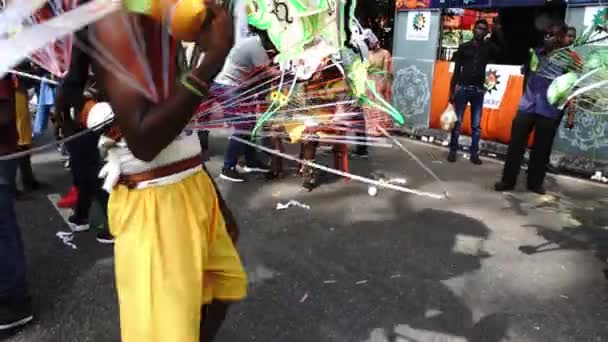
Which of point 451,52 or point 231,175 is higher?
point 451,52

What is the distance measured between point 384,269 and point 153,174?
2.18 meters

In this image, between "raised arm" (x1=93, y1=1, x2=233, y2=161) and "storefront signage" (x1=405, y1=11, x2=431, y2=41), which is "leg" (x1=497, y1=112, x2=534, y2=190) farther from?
"raised arm" (x1=93, y1=1, x2=233, y2=161)

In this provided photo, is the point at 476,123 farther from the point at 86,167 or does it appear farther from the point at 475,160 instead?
the point at 86,167

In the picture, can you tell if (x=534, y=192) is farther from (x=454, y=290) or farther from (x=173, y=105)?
(x=173, y=105)

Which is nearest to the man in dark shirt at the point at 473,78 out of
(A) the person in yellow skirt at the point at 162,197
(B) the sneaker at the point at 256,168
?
(B) the sneaker at the point at 256,168

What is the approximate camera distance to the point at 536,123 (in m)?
5.33

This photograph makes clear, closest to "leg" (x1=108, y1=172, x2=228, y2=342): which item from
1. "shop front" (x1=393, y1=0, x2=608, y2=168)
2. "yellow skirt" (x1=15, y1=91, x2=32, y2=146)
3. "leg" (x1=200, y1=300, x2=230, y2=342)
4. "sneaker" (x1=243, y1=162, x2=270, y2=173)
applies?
"leg" (x1=200, y1=300, x2=230, y2=342)

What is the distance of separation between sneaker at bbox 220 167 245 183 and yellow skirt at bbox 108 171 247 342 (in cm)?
387

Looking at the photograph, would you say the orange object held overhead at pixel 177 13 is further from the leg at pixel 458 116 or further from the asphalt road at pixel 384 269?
the leg at pixel 458 116

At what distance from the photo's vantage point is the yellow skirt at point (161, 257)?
1.52 metres

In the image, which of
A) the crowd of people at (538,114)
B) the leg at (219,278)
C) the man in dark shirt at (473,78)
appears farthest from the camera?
the man in dark shirt at (473,78)

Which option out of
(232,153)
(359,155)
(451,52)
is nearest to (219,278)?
(232,153)

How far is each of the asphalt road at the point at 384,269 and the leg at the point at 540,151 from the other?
26 cm

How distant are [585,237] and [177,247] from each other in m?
3.65
